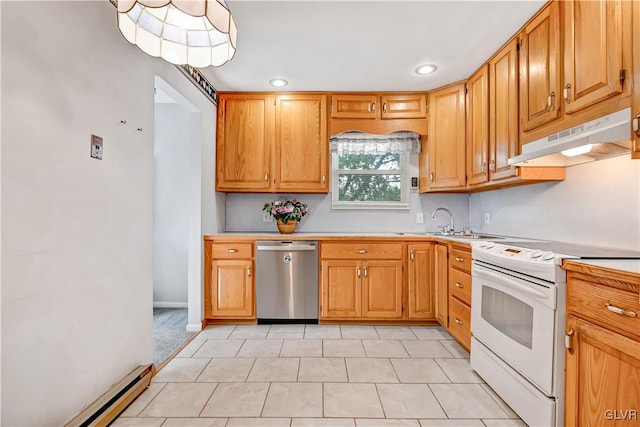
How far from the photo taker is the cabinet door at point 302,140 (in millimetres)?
3197

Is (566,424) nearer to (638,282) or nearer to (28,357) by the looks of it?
(638,282)

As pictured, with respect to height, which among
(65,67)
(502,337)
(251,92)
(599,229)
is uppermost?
(251,92)

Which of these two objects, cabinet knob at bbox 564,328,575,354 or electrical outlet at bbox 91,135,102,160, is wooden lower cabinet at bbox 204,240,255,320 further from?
cabinet knob at bbox 564,328,575,354

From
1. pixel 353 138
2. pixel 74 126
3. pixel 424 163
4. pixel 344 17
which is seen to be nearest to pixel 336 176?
pixel 353 138

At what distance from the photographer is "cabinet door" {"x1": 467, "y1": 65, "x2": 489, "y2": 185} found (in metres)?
2.56

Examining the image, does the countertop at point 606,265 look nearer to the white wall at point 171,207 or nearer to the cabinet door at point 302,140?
the cabinet door at point 302,140

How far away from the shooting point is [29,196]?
3.80ft

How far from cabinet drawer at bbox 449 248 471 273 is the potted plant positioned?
155 centimetres

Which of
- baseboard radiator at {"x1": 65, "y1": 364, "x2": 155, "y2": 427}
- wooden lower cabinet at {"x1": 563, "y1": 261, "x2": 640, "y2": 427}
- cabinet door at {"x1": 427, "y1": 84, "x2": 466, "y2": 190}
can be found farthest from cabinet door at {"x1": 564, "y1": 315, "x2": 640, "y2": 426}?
baseboard radiator at {"x1": 65, "y1": 364, "x2": 155, "y2": 427}

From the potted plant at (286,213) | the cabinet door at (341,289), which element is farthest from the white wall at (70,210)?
the cabinet door at (341,289)

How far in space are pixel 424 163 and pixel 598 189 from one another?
5.28 feet

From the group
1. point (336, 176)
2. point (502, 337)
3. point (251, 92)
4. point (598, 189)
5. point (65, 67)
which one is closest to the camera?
point (65, 67)

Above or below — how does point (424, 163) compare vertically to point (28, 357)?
above

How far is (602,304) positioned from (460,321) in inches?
51.9
